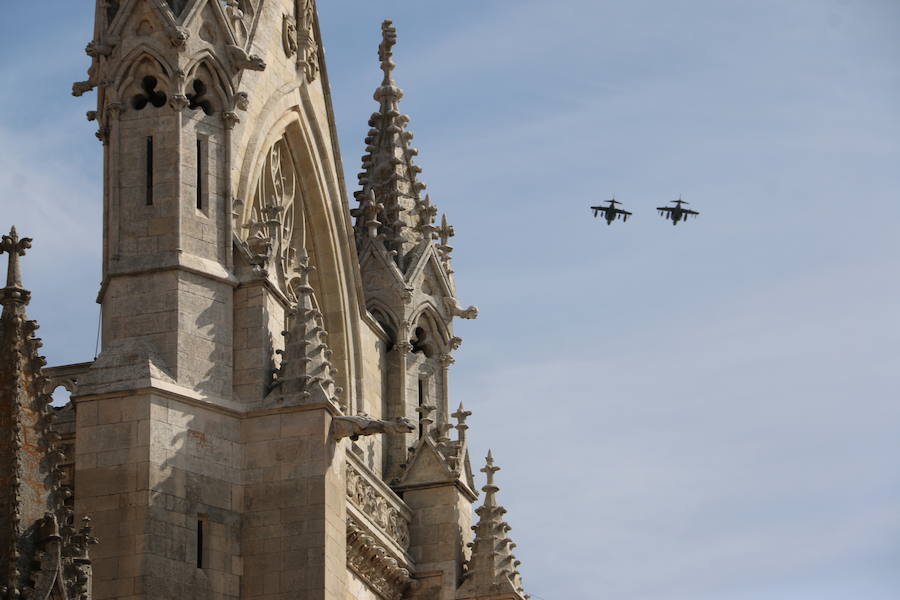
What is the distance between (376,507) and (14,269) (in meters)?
13.6

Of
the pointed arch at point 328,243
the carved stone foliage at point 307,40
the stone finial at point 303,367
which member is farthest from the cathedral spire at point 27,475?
the carved stone foliage at point 307,40

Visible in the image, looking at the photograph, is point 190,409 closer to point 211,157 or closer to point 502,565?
point 211,157

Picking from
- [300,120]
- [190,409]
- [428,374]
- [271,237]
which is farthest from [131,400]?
[428,374]

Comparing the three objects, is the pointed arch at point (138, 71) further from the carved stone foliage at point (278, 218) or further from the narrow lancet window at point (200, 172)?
the carved stone foliage at point (278, 218)

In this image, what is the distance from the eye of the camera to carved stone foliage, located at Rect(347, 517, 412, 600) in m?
54.7

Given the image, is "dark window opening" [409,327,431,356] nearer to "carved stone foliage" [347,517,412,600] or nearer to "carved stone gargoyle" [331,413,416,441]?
"carved stone foliage" [347,517,412,600]

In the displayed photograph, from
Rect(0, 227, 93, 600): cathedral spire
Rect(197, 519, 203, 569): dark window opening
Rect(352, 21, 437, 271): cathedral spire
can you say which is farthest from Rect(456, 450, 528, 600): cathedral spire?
Rect(0, 227, 93, 600): cathedral spire

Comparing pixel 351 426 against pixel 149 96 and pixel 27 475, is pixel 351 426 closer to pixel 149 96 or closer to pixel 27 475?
pixel 149 96

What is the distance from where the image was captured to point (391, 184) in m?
63.1

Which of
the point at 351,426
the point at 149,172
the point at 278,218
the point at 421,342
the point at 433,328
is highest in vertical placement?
the point at 433,328

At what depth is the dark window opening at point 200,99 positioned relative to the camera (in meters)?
51.5

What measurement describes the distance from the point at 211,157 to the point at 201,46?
171cm

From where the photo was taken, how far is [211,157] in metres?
51.2

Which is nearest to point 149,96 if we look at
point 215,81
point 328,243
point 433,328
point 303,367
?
point 215,81
